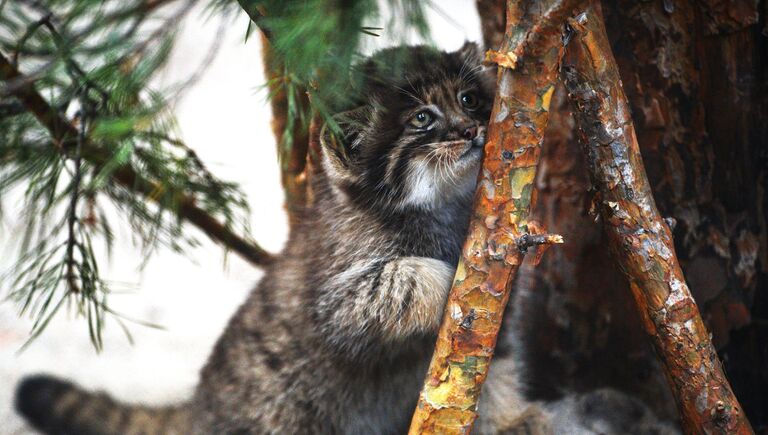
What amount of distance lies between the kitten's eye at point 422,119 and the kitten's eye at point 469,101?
131 millimetres

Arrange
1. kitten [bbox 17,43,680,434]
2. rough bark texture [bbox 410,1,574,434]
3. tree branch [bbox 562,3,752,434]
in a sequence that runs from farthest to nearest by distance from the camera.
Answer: kitten [bbox 17,43,680,434] → tree branch [bbox 562,3,752,434] → rough bark texture [bbox 410,1,574,434]

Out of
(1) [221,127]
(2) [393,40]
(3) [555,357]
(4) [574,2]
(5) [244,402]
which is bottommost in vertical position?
(5) [244,402]

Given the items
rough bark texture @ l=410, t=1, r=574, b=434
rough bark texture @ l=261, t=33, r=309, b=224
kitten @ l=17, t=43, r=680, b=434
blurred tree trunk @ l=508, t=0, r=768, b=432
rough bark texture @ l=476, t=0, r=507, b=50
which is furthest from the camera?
rough bark texture @ l=261, t=33, r=309, b=224

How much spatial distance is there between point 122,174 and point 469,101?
1234mm

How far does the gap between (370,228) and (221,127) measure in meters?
3.10

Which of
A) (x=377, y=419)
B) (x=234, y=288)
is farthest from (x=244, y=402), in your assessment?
(x=234, y=288)

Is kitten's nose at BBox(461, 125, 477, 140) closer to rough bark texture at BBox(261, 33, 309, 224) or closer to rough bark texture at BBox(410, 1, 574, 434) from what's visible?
rough bark texture at BBox(410, 1, 574, 434)

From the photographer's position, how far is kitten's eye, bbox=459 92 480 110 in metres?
2.27

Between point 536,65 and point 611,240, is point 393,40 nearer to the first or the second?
point 536,65

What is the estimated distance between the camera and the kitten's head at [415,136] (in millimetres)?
2121

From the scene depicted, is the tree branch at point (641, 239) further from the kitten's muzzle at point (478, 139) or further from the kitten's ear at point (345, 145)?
the kitten's ear at point (345, 145)

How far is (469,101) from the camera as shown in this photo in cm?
229

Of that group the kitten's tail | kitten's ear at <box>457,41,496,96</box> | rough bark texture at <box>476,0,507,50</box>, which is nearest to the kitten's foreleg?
kitten's ear at <box>457,41,496,96</box>

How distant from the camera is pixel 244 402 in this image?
2600 mm
